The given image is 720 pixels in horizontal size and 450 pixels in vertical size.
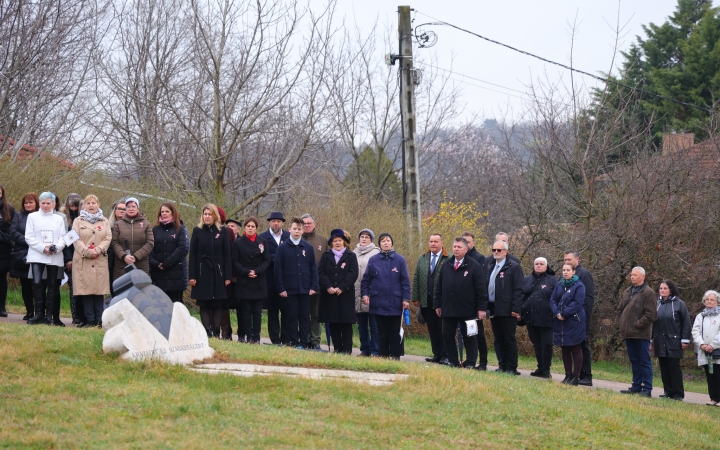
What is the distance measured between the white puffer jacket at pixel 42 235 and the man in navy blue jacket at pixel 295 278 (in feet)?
11.2

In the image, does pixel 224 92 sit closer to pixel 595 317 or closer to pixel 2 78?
pixel 2 78

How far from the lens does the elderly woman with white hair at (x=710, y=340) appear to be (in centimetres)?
1311

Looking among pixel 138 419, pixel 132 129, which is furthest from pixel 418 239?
pixel 138 419

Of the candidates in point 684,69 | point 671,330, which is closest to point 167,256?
point 671,330

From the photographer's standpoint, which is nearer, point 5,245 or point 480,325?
point 5,245

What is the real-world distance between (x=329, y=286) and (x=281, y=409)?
5866 millimetres

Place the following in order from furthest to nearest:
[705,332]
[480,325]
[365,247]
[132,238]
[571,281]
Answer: [365,247], [480,325], [705,332], [571,281], [132,238]

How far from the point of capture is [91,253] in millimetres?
12531

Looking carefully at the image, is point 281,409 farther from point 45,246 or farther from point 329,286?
point 45,246

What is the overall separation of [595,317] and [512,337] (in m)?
7.45

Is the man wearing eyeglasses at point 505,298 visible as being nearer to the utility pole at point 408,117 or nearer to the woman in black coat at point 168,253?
the woman in black coat at point 168,253

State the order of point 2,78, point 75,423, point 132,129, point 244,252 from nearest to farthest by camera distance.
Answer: point 75,423 → point 244,252 → point 2,78 → point 132,129

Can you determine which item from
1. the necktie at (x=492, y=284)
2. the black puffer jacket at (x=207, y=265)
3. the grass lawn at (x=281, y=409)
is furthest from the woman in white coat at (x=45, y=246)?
the necktie at (x=492, y=284)

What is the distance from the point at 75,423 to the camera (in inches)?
276
